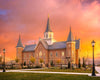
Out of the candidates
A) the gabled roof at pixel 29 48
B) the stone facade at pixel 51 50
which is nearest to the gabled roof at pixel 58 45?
the stone facade at pixel 51 50

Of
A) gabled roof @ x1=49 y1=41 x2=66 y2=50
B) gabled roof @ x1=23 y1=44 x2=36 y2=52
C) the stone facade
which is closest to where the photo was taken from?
the stone facade

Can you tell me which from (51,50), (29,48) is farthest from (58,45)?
(29,48)

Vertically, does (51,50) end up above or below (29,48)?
below

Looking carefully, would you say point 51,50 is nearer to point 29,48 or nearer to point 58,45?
point 58,45

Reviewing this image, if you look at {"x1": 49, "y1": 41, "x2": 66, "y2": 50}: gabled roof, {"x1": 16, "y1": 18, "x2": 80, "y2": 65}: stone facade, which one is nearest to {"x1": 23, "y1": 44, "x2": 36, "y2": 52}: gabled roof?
{"x1": 16, "y1": 18, "x2": 80, "y2": 65}: stone facade

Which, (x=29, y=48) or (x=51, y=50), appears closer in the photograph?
(x=51, y=50)

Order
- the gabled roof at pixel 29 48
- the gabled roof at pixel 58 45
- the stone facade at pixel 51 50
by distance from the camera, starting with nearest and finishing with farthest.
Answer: the stone facade at pixel 51 50
the gabled roof at pixel 58 45
the gabled roof at pixel 29 48

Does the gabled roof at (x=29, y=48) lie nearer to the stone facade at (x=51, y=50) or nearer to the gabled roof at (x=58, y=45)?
the stone facade at (x=51, y=50)

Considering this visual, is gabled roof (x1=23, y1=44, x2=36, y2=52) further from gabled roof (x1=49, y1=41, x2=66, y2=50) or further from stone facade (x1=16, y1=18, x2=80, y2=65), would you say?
gabled roof (x1=49, y1=41, x2=66, y2=50)

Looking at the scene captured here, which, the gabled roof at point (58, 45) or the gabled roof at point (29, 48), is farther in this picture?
the gabled roof at point (29, 48)

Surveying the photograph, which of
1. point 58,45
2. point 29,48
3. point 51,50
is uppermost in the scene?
point 58,45

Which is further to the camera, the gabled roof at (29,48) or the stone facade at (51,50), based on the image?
the gabled roof at (29,48)

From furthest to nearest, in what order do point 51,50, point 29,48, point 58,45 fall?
point 29,48 → point 51,50 → point 58,45

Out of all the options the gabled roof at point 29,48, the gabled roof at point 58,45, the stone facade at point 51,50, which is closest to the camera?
the stone facade at point 51,50
